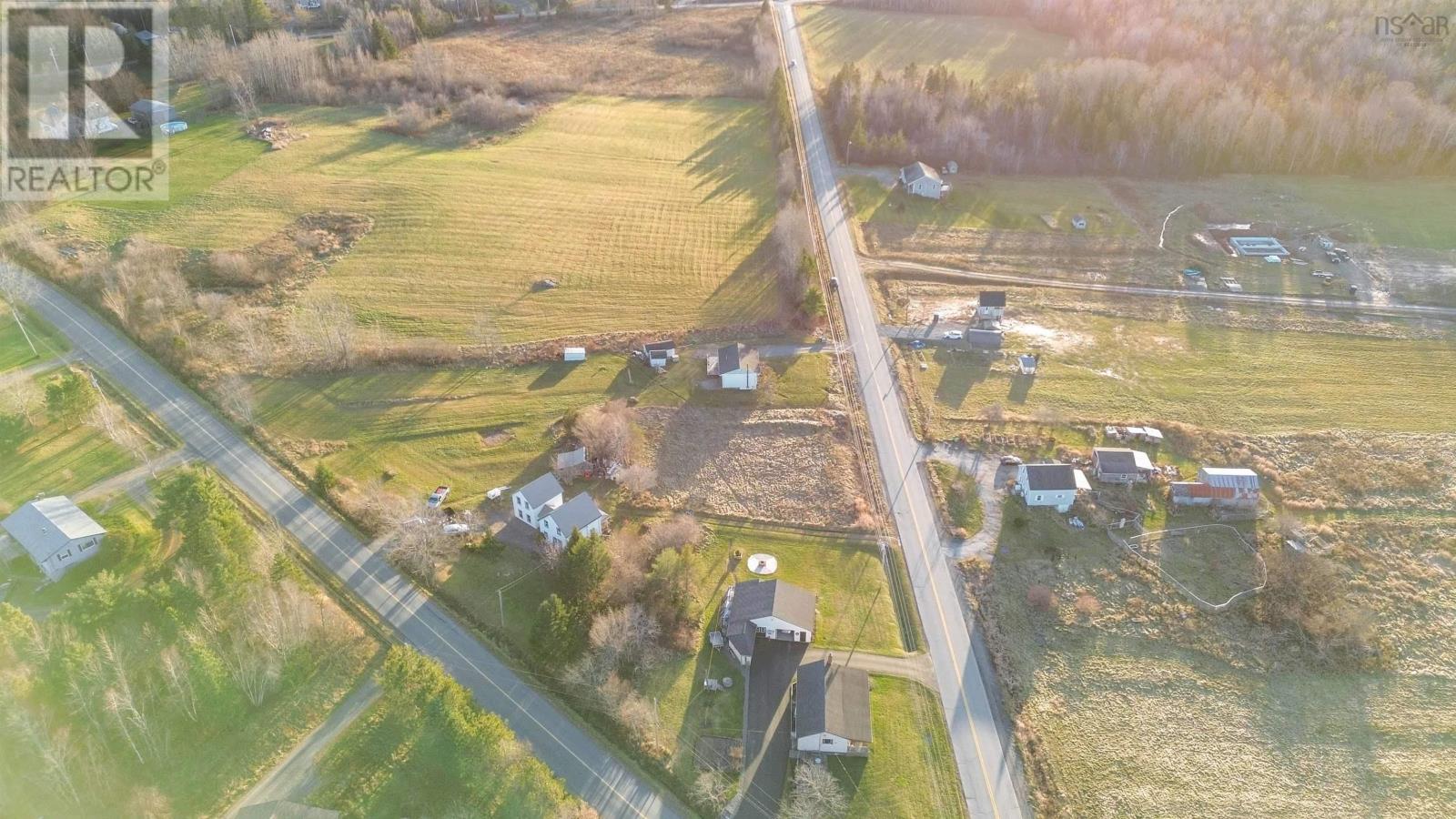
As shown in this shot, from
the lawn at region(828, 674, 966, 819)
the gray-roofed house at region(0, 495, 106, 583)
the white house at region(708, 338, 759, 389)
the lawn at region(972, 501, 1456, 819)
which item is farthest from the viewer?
the white house at region(708, 338, 759, 389)

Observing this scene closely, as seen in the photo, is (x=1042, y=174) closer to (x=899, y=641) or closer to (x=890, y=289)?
(x=890, y=289)

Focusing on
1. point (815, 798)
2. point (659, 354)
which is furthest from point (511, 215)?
point (815, 798)

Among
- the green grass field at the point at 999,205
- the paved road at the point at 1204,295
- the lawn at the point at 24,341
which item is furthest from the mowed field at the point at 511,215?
the paved road at the point at 1204,295

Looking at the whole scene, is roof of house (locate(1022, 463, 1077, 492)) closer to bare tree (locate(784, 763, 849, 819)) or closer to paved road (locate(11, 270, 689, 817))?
bare tree (locate(784, 763, 849, 819))

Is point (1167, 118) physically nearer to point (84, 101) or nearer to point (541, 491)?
point (541, 491)

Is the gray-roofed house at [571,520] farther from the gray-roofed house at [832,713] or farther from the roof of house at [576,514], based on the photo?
the gray-roofed house at [832,713]

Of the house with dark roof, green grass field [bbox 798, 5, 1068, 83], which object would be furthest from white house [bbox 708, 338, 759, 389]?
green grass field [bbox 798, 5, 1068, 83]
